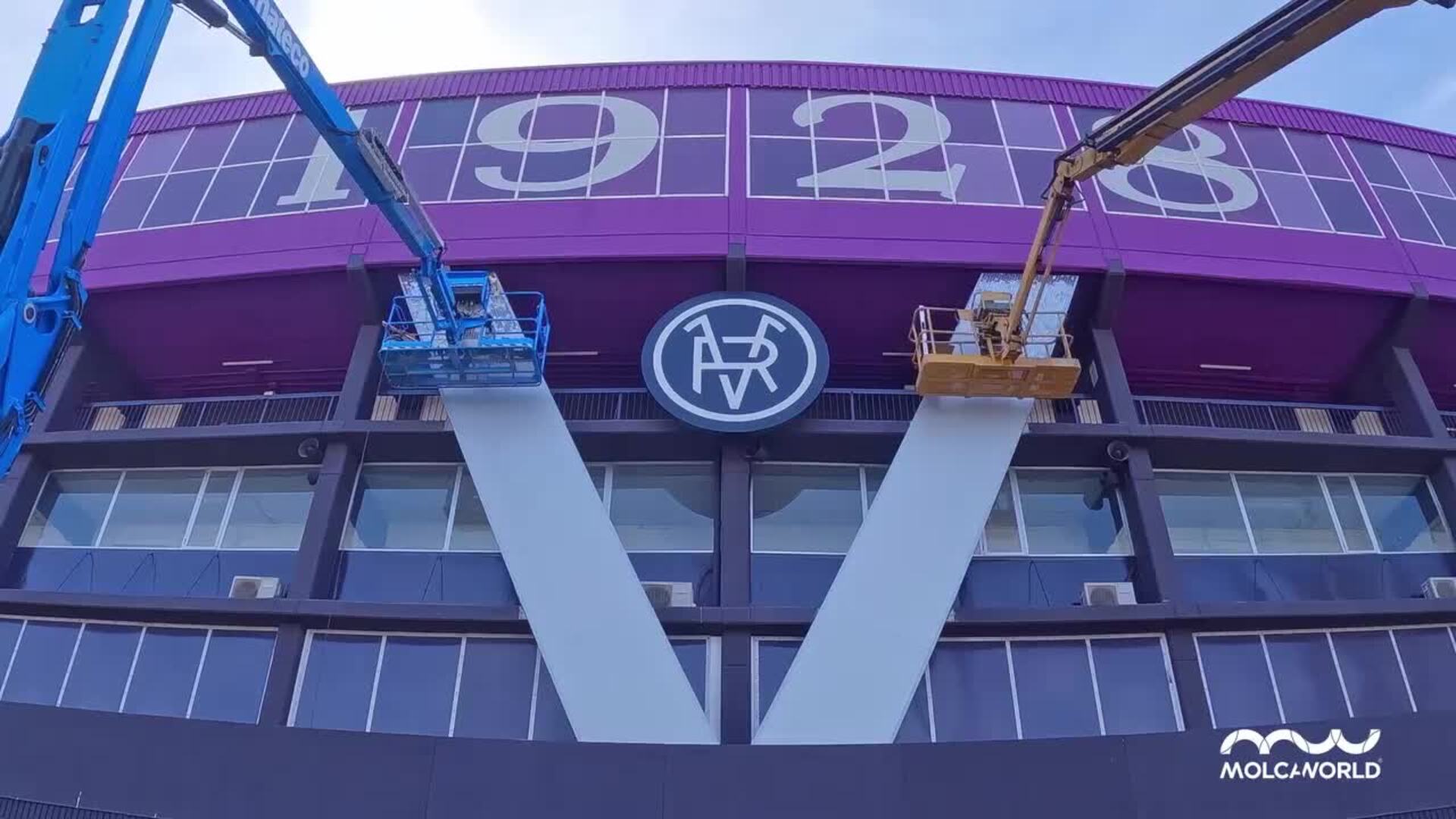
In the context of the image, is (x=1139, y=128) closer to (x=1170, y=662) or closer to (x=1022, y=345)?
(x=1022, y=345)

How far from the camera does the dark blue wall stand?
1434 cm

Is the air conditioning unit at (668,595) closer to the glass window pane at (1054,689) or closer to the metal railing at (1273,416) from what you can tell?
the glass window pane at (1054,689)

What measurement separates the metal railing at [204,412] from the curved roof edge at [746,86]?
8205 mm

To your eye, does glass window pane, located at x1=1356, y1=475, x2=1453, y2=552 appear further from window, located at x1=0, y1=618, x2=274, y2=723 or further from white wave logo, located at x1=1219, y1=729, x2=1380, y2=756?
window, located at x1=0, y1=618, x2=274, y2=723

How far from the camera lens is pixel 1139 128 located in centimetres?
2009

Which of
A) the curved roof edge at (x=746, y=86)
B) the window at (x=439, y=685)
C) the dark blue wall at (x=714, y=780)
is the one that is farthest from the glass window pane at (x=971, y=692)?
the curved roof edge at (x=746, y=86)

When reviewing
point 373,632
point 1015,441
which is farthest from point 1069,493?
point 373,632

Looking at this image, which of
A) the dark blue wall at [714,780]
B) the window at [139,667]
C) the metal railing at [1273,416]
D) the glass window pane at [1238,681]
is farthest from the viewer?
the metal railing at [1273,416]

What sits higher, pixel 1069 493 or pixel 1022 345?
pixel 1022 345

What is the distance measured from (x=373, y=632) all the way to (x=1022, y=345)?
1422cm

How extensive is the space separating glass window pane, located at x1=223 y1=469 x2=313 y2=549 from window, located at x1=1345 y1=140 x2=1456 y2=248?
26.9 metres

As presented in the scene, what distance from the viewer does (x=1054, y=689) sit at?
19875 millimetres

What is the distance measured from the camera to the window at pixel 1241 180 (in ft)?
82.1

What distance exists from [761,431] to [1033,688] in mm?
7289
